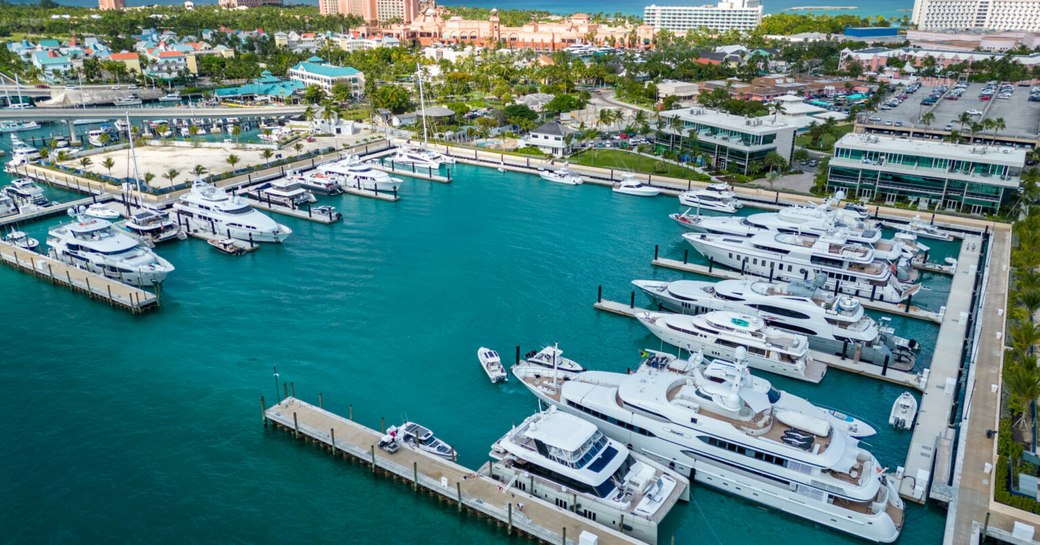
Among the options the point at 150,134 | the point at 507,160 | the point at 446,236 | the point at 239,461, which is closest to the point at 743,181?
the point at 507,160

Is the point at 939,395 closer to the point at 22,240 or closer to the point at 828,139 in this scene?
the point at 828,139

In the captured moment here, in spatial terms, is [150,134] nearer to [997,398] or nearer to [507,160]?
[507,160]

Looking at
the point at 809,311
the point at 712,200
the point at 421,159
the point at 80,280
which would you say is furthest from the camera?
the point at 421,159

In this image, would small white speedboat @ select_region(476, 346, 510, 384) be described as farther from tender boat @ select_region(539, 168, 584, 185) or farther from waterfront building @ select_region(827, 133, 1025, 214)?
waterfront building @ select_region(827, 133, 1025, 214)

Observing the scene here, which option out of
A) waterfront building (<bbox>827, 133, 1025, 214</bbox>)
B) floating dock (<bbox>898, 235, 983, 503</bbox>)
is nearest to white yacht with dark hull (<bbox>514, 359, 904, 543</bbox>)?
floating dock (<bbox>898, 235, 983, 503</bbox>)

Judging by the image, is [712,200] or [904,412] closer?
[904,412]

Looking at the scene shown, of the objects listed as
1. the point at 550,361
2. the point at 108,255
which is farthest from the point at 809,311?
the point at 108,255
